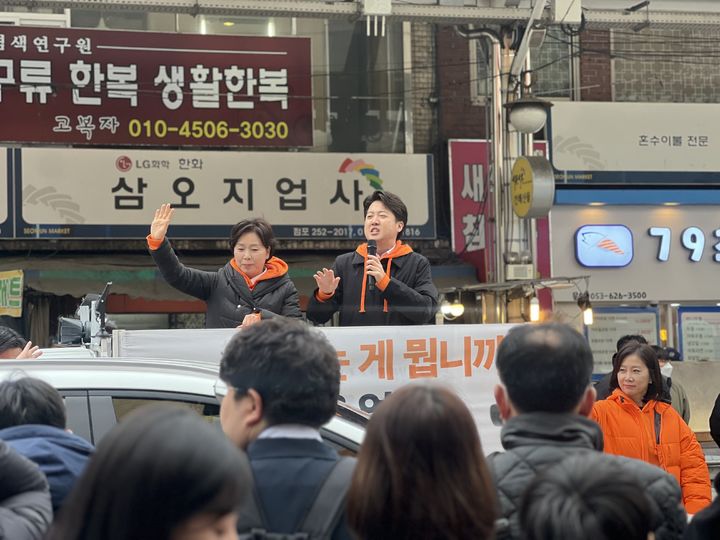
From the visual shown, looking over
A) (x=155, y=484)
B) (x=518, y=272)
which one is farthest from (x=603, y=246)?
(x=155, y=484)

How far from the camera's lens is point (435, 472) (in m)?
2.61

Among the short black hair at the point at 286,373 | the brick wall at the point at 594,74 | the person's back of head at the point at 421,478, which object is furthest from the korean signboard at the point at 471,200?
the person's back of head at the point at 421,478

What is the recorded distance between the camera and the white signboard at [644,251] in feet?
51.4

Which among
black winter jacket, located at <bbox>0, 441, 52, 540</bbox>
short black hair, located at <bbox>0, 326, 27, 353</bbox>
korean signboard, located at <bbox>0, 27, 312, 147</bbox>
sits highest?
korean signboard, located at <bbox>0, 27, 312, 147</bbox>

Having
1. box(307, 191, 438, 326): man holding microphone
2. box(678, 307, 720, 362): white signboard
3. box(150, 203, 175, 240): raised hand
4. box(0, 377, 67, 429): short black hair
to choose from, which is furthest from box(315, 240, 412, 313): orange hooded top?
box(678, 307, 720, 362): white signboard

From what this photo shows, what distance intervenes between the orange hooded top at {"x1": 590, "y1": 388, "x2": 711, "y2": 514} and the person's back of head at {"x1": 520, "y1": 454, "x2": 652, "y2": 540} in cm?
345

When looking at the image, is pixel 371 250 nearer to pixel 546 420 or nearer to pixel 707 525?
pixel 546 420

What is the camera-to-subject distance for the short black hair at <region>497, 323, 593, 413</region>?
10.2 ft

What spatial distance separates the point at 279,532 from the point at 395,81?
1332cm

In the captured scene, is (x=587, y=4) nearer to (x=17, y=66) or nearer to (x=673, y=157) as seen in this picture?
(x=673, y=157)

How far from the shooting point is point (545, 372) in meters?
3.11

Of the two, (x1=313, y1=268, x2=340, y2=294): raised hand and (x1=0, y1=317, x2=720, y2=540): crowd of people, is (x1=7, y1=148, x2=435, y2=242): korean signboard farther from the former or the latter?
(x1=0, y1=317, x2=720, y2=540): crowd of people

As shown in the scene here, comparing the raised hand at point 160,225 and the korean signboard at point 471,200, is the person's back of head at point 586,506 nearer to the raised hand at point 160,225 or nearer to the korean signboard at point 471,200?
the raised hand at point 160,225

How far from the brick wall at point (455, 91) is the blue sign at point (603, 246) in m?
2.10
